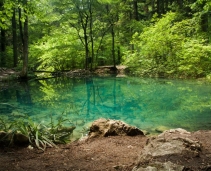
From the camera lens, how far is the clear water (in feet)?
25.7

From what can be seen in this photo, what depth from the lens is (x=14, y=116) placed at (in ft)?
27.9

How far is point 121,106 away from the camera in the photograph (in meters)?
10.1

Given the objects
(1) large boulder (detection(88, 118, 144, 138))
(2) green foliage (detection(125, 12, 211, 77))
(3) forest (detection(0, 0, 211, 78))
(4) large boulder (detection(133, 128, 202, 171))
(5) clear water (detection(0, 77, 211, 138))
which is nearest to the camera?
(4) large boulder (detection(133, 128, 202, 171))

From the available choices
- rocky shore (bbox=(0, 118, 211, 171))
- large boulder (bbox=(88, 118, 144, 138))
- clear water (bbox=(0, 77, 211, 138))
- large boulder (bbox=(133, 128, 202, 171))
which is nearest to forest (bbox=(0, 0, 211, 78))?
clear water (bbox=(0, 77, 211, 138))

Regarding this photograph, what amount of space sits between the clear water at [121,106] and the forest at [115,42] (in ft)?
17.7

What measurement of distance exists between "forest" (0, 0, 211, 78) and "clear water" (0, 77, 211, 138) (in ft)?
17.7

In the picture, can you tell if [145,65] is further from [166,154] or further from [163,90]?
[166,154]

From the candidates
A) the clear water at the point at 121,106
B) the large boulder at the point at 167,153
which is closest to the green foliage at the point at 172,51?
the clear water at the point at 121,106

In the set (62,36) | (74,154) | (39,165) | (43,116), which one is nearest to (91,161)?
(74,154)

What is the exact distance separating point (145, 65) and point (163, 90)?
898 cm

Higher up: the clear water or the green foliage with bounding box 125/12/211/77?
the green foliage with bounding box 125/12/211/77

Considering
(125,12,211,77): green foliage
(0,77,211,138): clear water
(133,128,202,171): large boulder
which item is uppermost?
(125,12,211,77): green foliage

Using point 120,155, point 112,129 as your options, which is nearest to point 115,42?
point 112,129

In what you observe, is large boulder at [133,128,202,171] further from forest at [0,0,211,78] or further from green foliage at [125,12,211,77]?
green foliage at [125,12,211,77]
